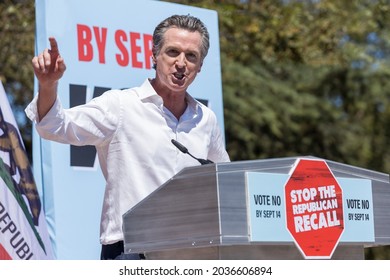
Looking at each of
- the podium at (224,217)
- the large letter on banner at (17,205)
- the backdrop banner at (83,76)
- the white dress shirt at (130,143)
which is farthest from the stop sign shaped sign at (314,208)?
the backdrop banner at (83,76)

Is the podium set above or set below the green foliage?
below

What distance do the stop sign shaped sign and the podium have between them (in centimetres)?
2

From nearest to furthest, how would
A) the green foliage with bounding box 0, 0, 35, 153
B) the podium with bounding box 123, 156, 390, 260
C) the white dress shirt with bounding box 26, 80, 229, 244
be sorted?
the podium with bounding box 123, 156, 390, 260, the white dress shirt with bounding box 26, 80, 229, 244, the green foliage with bounding box 0, 0, 35, 153

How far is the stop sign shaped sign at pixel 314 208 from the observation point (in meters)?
3.18

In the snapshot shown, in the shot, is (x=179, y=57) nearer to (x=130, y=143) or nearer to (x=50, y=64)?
(x=130, y=143)

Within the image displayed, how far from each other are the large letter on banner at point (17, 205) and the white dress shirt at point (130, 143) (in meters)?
0.62

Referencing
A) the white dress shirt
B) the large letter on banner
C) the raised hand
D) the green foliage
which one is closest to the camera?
the raised hand

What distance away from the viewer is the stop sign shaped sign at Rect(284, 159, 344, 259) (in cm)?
318

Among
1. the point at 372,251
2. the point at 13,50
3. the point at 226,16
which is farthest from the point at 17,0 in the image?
the point at 372,251

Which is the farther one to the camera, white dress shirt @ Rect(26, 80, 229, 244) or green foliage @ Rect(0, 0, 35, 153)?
green foliage @ Rect(0, 0, 35, 153)

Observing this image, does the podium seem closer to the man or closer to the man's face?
the man

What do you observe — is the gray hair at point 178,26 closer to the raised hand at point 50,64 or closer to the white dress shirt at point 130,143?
the white dress shirt at point 130,143

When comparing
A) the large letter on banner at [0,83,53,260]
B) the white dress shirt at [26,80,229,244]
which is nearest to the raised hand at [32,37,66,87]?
the white dress shirt at [26,80,229,244]
